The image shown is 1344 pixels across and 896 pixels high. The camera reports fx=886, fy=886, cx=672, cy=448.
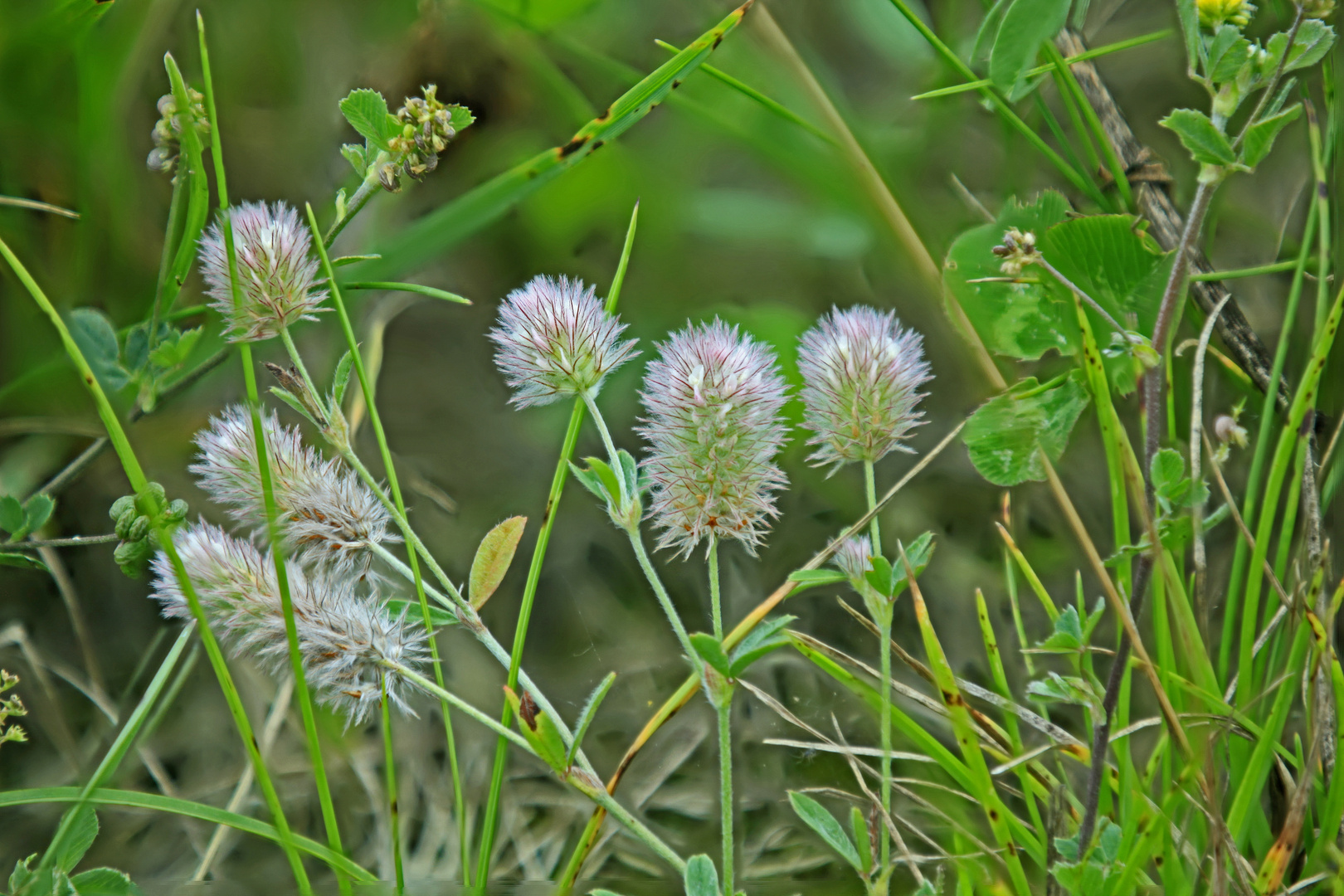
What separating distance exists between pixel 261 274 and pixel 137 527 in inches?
11.7

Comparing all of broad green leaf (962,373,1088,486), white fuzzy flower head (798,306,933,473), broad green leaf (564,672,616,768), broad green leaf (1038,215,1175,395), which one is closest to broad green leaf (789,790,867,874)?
broad green leaf (564,672,616,768)

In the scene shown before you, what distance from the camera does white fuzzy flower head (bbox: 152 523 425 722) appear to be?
0.79 metres

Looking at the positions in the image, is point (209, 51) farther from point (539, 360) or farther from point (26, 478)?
point (539, 360)

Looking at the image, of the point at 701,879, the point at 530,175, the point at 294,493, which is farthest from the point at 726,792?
the point at 530,175

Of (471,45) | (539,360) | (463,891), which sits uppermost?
(471,45)

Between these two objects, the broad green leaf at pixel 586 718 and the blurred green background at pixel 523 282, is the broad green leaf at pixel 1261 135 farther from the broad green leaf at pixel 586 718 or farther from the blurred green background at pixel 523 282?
the broad green leaf at pixel 586 718

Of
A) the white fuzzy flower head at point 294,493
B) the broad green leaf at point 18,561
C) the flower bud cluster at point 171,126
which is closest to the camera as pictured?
the white fuzzy flower head at point 294,493

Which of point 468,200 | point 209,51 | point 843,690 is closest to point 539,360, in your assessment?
point 468,200

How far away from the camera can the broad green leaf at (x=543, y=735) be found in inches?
27.7

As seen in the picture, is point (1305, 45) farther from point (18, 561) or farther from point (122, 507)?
point (18, 561)

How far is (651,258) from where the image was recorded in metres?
1.15

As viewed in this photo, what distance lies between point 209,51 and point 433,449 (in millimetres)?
601

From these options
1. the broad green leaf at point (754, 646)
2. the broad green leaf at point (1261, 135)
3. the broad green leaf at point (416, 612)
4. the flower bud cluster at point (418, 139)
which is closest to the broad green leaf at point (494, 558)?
the broad green leaf at point (416, 612)

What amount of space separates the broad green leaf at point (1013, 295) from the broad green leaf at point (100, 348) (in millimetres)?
1003
